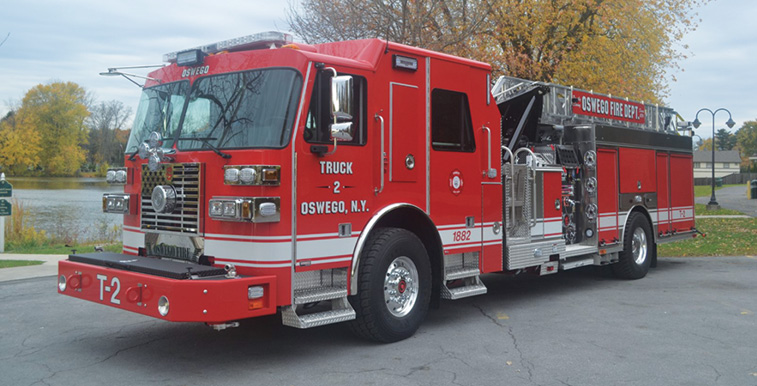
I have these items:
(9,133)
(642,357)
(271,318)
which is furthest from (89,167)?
(642,357)

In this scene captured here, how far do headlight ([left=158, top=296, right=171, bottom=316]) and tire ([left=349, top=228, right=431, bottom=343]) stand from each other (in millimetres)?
1677

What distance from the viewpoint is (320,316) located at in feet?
17.7

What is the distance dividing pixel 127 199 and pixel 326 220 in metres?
2.14

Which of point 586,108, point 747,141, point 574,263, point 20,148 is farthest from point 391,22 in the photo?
point 747,141

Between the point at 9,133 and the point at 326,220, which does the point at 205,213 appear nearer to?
the point at 326,220

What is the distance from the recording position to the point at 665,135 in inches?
444

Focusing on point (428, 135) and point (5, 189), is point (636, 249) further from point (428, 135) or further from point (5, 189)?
point (5, 189)

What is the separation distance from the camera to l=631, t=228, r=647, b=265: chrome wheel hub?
408 inches

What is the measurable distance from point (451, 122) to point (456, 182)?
0.65 meters

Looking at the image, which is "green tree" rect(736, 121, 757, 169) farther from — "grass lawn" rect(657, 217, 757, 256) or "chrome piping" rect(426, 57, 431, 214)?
"chrome piping" rect(426, 57, 431, 214)

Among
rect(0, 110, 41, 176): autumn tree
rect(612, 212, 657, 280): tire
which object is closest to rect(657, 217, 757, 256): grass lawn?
rect(612, 212, 657, 280): tire

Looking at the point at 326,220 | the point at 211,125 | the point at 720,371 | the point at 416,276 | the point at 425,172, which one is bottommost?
the point at 720,371

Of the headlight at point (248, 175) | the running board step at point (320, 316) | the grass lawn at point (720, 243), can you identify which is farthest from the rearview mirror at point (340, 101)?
the grass lawn at point (720, 243)

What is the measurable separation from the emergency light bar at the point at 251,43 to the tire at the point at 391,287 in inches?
77.0
